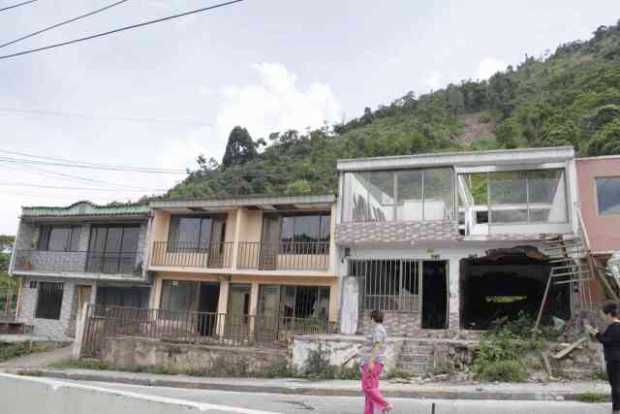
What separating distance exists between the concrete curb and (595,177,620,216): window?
6.91m

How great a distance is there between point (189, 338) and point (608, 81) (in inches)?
1467

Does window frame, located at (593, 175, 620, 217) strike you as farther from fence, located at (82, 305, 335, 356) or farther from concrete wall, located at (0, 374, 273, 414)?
concrete wall, located at (0, 374, 273, 414)

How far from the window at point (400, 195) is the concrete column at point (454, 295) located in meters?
1.51

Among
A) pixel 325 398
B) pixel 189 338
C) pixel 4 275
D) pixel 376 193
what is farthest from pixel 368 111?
pixel 325 398

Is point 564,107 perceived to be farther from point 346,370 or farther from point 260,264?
point 346,370

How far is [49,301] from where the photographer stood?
23.4 metres

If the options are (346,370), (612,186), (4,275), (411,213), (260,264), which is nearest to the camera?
(346,370)

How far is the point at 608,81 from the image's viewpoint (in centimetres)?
3891

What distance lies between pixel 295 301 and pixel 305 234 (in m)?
2.48

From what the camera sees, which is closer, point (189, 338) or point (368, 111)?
point (189, 338)

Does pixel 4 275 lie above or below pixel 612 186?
below

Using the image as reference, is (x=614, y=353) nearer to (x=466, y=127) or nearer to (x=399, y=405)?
(x=399, y=405)

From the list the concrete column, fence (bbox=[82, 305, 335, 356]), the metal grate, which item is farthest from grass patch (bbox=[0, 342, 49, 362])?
the concrete column

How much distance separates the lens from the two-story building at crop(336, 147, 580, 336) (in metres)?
15.5
